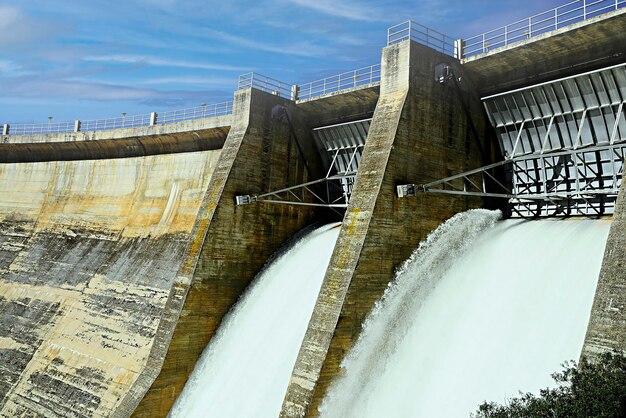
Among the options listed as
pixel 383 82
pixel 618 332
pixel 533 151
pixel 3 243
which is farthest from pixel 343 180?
pixel 3 243

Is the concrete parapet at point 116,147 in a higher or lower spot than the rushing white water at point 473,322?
higher

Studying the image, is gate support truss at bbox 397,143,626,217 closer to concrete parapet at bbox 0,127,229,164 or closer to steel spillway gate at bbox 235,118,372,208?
steel spillway gate at bbox 235,118,372,208

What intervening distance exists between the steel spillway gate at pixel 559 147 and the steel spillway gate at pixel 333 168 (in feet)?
16.8

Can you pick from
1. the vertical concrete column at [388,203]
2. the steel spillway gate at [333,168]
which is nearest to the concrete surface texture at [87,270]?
the steel spillway gate at [333,168]

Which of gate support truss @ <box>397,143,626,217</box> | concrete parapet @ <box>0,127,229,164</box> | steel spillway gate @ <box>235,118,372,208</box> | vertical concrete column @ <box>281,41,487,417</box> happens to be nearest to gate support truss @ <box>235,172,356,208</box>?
steel spillway gate @ <box>235,118,372,208</box>

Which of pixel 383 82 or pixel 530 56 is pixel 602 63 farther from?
pixel 383 82

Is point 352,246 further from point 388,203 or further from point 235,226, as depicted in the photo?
point 235,226

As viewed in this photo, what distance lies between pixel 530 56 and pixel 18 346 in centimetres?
2263

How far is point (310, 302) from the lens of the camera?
55.6 ft

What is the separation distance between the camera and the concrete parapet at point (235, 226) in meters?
18.4

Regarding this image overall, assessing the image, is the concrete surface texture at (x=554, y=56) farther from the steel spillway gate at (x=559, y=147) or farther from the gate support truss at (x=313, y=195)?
the gate support truss at (x=313, y=195)

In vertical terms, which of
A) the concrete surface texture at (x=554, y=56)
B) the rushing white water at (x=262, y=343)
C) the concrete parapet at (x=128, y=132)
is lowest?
the rushing white water at (x=262, y=343)

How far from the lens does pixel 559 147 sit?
1639 centimetres

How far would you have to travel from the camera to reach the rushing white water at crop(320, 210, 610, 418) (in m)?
11.4
